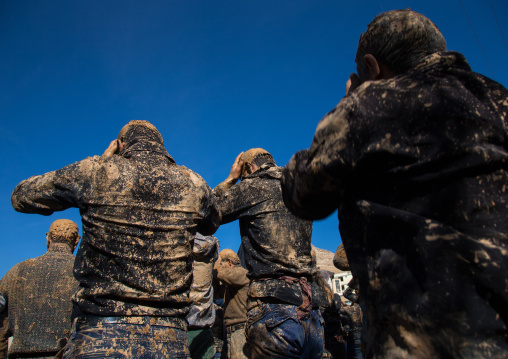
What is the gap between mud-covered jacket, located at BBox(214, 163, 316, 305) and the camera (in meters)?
3.71

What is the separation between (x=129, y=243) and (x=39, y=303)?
2943mm

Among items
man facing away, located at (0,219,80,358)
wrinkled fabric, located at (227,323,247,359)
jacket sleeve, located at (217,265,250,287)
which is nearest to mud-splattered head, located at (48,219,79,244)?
man facing away, located at (0,219,80,358)

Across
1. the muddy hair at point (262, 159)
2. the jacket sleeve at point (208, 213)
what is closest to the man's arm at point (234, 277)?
the muddy hair at point (262, 159)

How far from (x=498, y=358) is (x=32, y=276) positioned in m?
5.32

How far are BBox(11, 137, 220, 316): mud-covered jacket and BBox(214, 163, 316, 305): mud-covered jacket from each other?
0.84m

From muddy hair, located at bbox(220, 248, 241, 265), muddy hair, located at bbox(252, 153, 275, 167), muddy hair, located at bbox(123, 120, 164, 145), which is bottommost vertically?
muddy hair, located at bbox(123, 120, 164, 145)

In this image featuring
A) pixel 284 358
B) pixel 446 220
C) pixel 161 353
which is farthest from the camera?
pixel 284 358

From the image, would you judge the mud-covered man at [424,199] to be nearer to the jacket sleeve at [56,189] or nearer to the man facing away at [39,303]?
the jacket sleeve at [56,189]

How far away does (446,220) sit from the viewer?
46.5 inches

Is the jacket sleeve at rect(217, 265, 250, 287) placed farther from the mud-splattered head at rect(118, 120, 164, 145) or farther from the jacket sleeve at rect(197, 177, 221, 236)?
the mud-splattered head at rect(118, 120, 164, 145)

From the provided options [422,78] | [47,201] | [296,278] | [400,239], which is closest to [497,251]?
[400,239]

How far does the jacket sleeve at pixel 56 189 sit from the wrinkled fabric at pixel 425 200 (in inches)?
84.6

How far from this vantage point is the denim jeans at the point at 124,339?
2.46 m

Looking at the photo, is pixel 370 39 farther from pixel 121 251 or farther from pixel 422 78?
pixel 121 251
